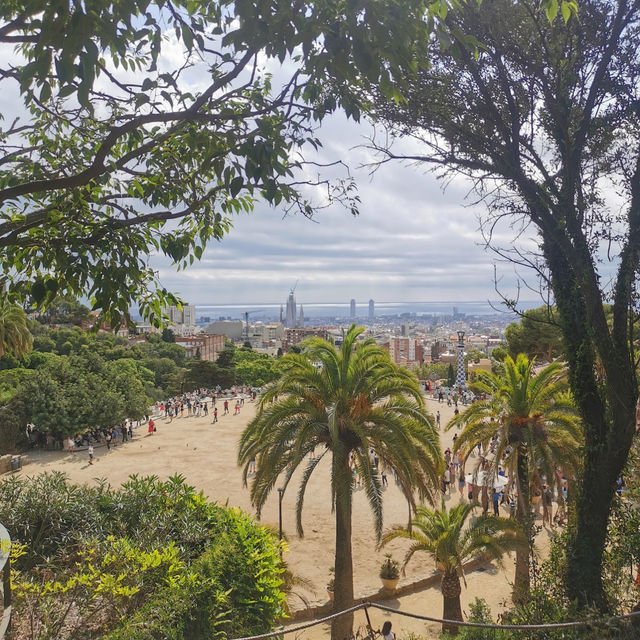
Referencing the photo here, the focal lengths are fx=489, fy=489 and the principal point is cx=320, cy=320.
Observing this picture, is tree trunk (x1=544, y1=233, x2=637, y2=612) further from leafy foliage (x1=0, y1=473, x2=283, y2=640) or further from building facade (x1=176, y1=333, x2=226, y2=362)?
building facade (x1=176, y1=333, x2=226, y2=362)

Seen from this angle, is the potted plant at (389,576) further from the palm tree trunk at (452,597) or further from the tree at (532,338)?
the tree at (532,338)

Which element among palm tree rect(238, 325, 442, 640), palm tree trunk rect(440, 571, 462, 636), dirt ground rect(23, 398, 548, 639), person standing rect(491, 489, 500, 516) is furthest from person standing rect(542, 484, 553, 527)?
palm tree rect(238, 325, 442, 640)

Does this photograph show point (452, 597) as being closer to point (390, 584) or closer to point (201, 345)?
point (390, 584)

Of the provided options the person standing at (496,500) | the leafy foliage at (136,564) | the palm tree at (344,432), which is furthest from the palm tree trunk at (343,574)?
the person standing at (496,500)

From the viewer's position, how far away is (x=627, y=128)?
567cm

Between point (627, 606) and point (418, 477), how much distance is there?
326cm

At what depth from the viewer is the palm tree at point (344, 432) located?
7.87 m

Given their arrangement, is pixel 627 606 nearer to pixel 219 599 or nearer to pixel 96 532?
pixel 219 599

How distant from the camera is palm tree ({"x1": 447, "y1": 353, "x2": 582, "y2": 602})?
907 centimetres

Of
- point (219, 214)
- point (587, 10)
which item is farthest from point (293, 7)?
point (587, 10)

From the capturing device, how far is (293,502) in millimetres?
16750

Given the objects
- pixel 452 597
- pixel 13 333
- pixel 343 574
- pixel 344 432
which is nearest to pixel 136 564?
pixel 344 432

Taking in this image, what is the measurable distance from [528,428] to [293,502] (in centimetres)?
983

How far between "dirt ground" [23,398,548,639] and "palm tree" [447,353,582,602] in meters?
2.19
